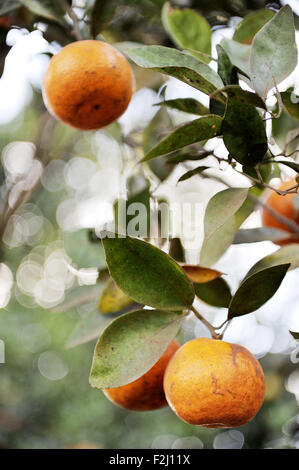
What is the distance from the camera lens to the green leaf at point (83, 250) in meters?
1.11

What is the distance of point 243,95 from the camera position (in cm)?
60

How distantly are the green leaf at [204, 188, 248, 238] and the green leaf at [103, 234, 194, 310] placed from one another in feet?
0.26

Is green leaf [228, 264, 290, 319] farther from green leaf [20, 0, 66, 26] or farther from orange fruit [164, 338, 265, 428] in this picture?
green leaf [20, 0, 66, 26]

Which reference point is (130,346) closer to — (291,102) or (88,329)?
(88,329)

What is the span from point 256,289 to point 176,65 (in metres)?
0.31

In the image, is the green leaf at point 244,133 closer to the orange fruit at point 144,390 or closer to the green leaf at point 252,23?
the orange fruit at point 144,390

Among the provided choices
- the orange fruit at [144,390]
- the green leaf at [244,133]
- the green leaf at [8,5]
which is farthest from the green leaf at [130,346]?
the green leaf at [8,5]

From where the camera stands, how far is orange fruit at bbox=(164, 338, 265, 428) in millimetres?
608

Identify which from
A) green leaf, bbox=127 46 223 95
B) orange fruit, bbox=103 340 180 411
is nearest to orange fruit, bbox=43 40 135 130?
green leaf, bbox=127 46 223 95

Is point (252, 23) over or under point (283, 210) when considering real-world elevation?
over

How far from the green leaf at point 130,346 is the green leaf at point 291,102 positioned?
1.23 feet

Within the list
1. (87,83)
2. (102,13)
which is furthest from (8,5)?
(87,83)

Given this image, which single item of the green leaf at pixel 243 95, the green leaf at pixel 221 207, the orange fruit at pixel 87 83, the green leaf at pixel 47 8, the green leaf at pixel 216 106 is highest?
the green leaf at pixel 243 95
